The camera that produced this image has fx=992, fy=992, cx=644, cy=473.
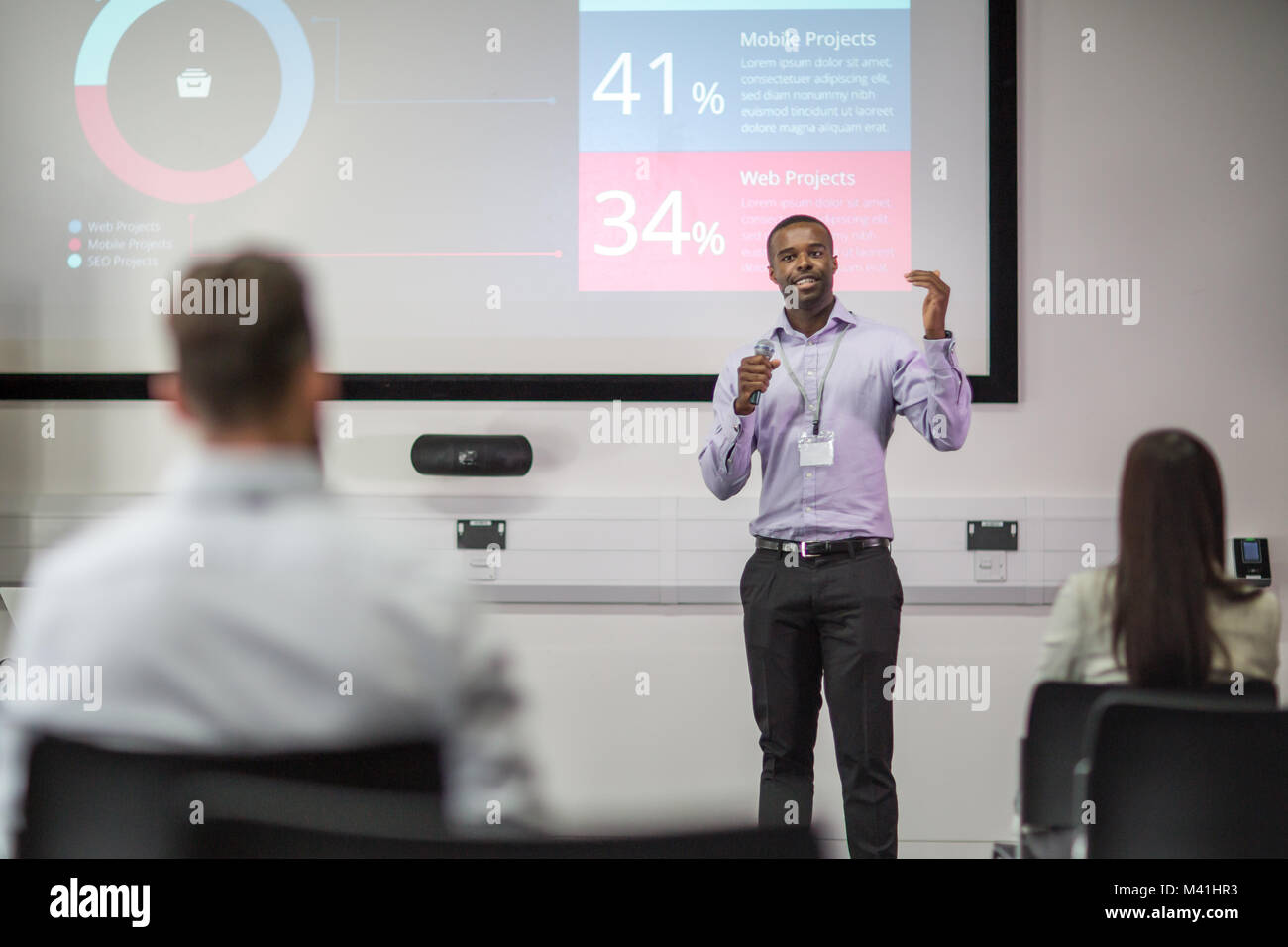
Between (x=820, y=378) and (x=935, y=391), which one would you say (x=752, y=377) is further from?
(x=935, y=391)

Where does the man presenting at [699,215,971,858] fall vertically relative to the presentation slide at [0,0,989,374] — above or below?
below

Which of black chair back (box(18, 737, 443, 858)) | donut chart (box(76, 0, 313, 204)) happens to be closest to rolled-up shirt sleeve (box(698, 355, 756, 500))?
black chair back (box(18, 737, 443, 858))

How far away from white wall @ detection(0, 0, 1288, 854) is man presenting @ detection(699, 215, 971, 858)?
1.91 feet

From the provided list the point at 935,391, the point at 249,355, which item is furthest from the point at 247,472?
the point at 935,391

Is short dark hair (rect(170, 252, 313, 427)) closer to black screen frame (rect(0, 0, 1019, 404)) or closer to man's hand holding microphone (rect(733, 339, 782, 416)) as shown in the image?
man's hand holding microphone (rect(733, 339, 782, 416))

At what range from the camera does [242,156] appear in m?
2.87

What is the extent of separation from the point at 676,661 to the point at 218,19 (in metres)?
2.28

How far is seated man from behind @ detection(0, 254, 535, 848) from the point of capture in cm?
92

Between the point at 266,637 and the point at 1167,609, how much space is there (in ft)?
3.65

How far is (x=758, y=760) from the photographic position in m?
2.74

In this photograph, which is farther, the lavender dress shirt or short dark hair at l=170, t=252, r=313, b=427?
the lavender dress shirt
